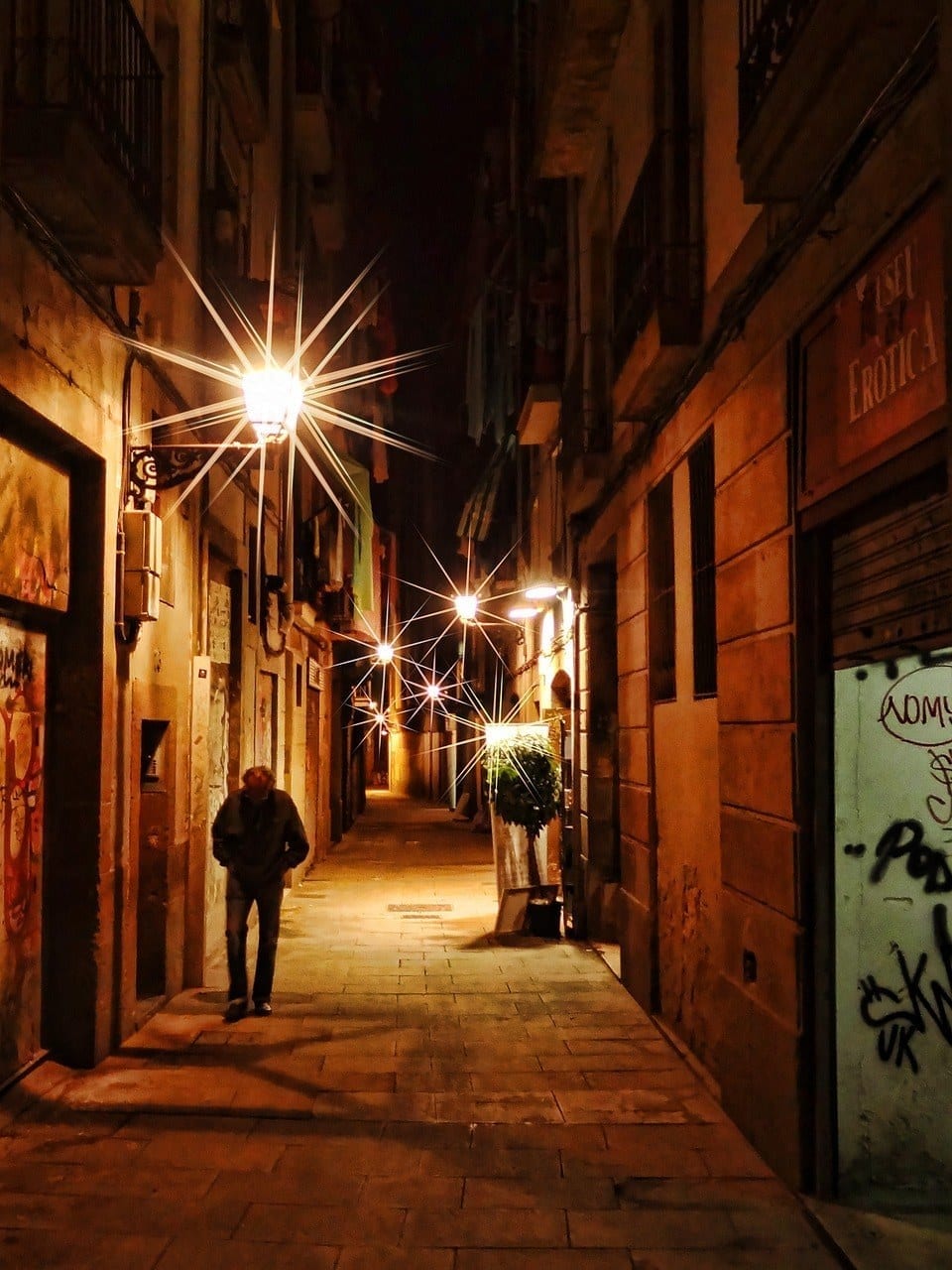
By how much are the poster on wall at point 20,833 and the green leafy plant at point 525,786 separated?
6175mm

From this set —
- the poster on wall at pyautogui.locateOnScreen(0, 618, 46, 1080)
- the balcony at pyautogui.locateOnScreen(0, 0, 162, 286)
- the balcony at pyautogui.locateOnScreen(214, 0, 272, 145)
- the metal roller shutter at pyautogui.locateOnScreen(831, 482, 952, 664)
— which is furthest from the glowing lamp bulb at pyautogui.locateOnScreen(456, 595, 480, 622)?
the metal roller shutter at pyautogui.locateOnScreen(831, 482, 952, 664)

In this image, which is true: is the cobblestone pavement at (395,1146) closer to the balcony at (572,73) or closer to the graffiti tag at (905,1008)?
the graffiti tag at (905,1008)

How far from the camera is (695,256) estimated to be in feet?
24.0

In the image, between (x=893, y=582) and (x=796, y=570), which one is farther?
(x=796, y=570)

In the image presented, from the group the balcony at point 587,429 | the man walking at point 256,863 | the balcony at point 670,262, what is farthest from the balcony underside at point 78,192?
the balcony at point 587,429

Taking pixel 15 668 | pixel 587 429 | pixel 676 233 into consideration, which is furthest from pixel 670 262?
pixel 15 668

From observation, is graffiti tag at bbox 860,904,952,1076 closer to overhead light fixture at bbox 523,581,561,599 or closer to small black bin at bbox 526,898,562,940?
→ small black bin at bbox 526,898,562,940

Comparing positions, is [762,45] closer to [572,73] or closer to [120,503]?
[120,503]

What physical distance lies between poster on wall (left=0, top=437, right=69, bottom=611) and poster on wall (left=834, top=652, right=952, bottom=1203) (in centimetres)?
456

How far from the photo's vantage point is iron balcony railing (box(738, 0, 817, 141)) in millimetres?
4883

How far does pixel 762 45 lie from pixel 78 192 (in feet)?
11.8

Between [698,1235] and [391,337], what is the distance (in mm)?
25183

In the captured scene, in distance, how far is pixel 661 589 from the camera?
8883mm

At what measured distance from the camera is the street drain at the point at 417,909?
547 inches
